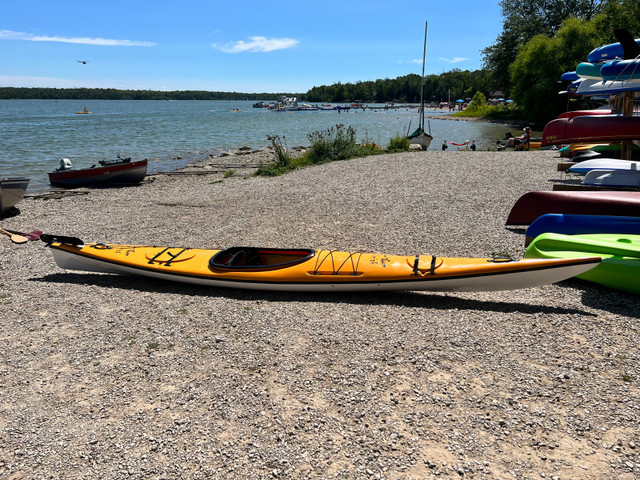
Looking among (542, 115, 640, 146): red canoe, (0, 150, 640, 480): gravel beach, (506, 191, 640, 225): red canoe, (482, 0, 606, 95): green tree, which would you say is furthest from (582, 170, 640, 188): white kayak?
(482, 0, 606, 95): green tree

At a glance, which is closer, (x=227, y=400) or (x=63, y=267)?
(x=227, y=400)

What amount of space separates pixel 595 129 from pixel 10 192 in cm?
1552

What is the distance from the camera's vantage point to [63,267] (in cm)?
754

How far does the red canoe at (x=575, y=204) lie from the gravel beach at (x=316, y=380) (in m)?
0.69

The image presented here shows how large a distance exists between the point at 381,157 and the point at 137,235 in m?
12.8

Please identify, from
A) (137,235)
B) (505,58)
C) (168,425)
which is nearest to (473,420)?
(168,425)

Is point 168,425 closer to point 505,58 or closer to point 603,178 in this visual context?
point 603,178

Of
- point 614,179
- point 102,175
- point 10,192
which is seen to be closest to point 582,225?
point 614,179

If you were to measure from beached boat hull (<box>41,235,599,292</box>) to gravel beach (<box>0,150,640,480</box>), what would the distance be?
10.0 inches

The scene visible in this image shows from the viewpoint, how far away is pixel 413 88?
160 metres

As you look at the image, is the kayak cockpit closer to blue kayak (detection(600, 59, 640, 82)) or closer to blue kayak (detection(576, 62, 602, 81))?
blue kayak (detection(600, 59, 640, 82))

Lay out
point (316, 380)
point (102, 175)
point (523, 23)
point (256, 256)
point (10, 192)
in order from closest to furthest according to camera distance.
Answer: point (316, 380) < point (256, 256) < point (10, 192) < point (102, 175) < point (523, 23)

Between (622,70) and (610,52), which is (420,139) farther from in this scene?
(622,70)

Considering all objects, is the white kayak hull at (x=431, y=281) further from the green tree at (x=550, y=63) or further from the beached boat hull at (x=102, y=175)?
the green tree at (x=550, y=63)
